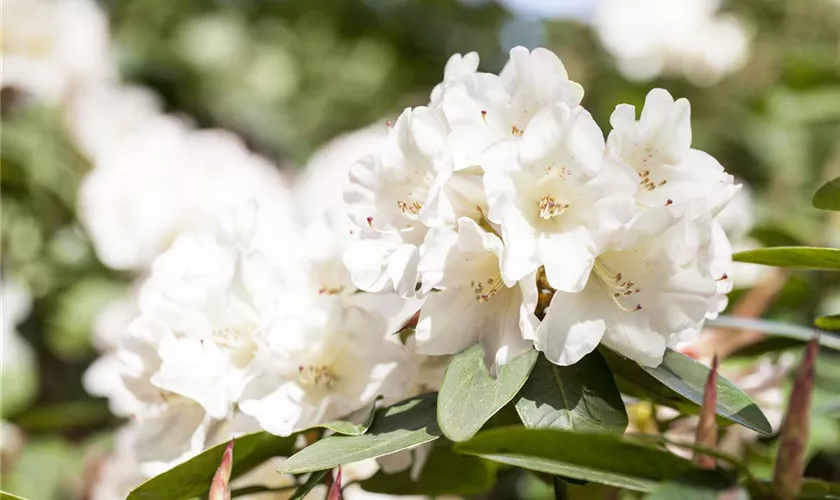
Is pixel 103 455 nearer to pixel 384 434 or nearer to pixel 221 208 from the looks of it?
pixel 221 208

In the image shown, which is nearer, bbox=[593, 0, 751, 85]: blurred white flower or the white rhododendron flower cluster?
the white rhododendron flower cluster

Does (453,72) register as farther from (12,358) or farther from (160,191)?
(12,358)

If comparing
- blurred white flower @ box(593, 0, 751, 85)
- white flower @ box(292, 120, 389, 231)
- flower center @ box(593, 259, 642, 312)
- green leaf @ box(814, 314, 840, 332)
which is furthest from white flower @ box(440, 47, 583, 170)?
blurred white flower @ box(593, 0, 751, 85)

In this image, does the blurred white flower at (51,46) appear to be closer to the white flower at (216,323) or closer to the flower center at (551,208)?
the white flower at (216,323)

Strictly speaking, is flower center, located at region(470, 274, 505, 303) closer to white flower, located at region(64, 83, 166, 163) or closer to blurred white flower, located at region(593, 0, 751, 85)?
white flower, located at region(64, 83, 166, 163)

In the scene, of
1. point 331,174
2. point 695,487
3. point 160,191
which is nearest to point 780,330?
point 695,487
